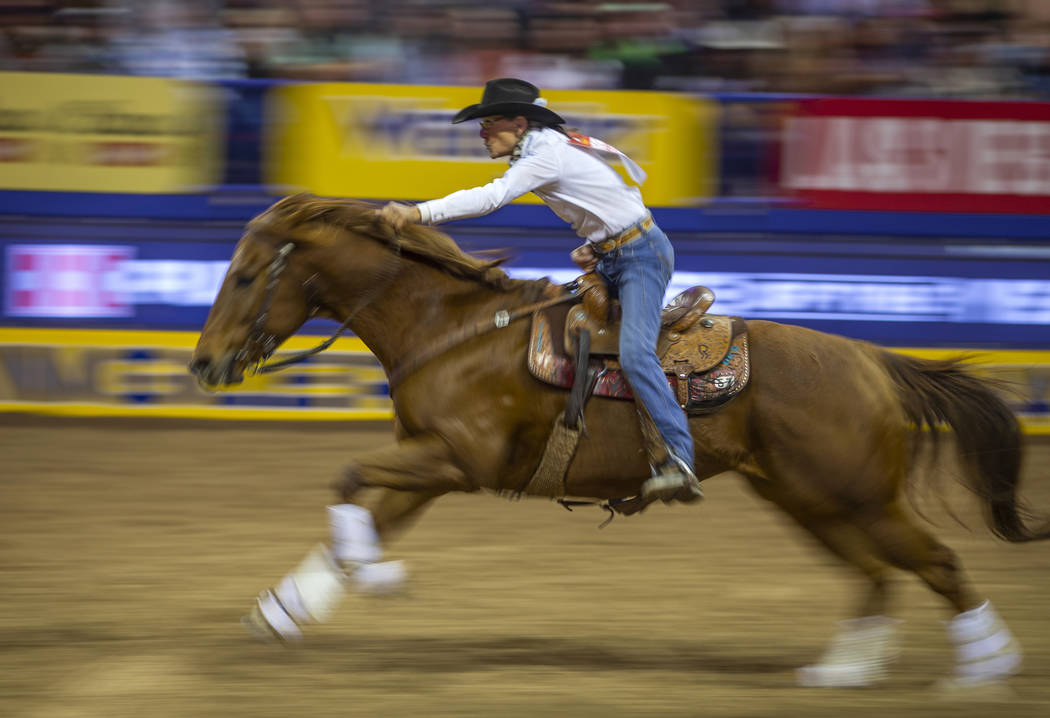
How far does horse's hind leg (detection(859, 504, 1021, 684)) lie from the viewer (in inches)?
184

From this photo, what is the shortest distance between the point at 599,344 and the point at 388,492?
0.95 meters

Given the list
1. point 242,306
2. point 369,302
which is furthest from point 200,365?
point 369,302

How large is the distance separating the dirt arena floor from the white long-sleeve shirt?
1.62m

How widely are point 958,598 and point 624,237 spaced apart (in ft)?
6.03

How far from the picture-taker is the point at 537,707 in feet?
14.4

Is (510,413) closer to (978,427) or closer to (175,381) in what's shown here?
(978,427)

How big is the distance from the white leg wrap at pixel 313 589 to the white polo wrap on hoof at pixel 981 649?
2309 mm

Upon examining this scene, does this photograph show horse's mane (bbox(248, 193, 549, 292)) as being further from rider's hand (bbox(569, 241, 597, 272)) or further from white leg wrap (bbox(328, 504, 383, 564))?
white leg wrap (bbox(328, 504, 383, 564))

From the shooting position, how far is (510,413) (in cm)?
468

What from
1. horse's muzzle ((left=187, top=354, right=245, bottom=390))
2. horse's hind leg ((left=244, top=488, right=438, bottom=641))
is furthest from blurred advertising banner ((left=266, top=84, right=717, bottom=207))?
horse's hind leg ((left=244, top=488, right=438, bottom=641))

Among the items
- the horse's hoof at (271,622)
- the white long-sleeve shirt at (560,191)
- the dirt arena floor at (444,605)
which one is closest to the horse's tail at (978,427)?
the dirt arena floor at (444,605)

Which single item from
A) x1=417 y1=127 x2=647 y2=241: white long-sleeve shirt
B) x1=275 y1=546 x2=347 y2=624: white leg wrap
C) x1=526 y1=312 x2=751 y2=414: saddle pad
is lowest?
x1=275 y1=546 x2=347 y2=624: white leg wrap

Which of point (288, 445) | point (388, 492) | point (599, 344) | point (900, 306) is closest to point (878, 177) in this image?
point (900, 306)

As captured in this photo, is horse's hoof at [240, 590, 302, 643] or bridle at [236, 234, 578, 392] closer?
horse's hoof at [240, 590, 302, 643]
